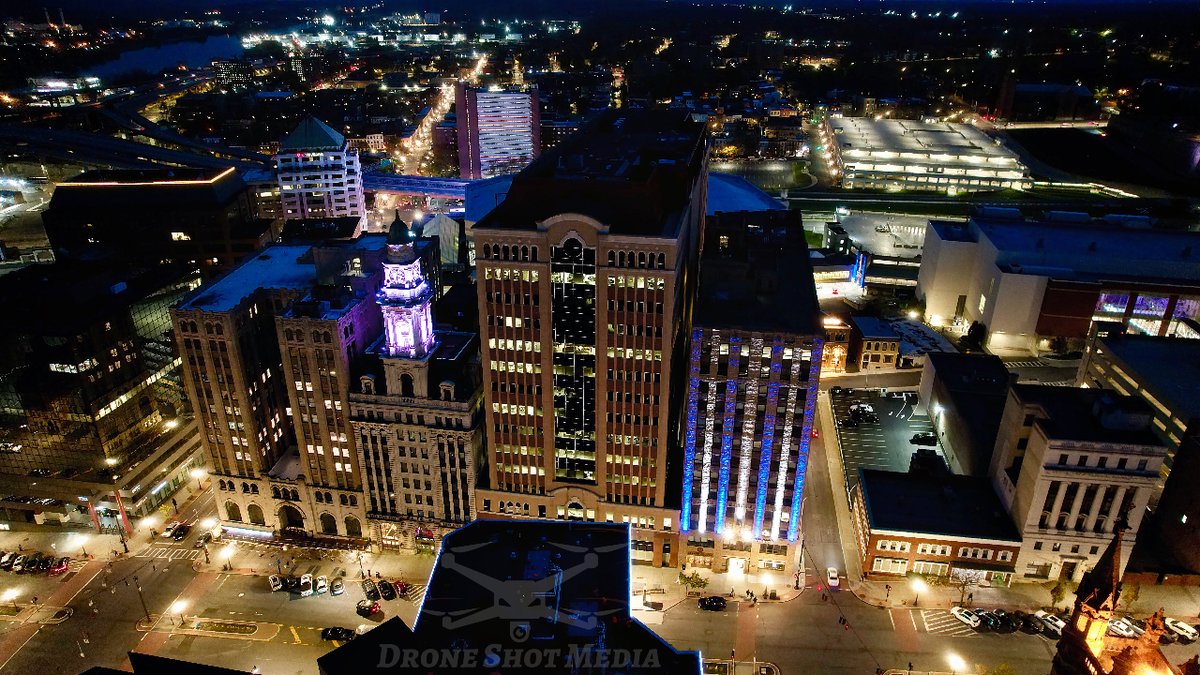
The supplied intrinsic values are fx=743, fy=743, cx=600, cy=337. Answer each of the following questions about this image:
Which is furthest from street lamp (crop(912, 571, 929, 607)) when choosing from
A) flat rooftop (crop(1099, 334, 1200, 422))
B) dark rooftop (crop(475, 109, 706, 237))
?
dark rooftop (crop(475, 109, 706, 237))

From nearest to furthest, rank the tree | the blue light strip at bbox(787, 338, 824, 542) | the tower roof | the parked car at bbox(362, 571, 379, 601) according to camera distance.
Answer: the tower roof < the blue light strip at bbox(787, 338, 824, 542) < the parked car at bbox(362, 571, 379, 601) < the tree

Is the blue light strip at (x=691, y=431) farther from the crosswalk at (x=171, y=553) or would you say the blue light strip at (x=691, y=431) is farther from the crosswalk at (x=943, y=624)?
the crosswalk at (x=171, y=553)

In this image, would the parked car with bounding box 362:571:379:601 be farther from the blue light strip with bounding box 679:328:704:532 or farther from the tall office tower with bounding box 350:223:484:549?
the blue light strip with bounding box 679:328:704:532

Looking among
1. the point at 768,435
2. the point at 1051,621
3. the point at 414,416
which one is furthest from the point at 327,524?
the point at 1051,621

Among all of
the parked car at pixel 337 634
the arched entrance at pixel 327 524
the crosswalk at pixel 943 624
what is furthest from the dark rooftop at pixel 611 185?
the crosswalk at pixel 943 624

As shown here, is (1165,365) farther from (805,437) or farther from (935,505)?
(805,437)
